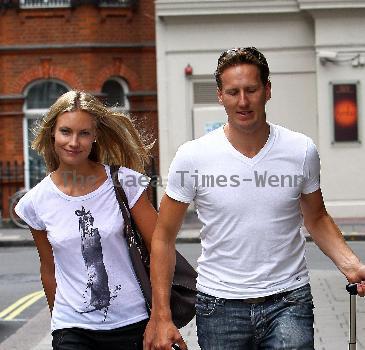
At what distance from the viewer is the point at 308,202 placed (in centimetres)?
452

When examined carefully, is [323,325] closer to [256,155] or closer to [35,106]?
[256,155]

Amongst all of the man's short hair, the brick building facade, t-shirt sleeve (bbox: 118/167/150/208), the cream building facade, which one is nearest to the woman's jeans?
t-shirt sleeve (bbox: 118/167/150/208)

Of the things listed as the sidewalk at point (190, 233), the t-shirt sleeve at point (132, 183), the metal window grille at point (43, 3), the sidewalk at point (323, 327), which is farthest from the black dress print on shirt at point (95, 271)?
the metal window grille at point (43, 3)

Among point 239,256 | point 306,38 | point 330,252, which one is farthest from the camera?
point 306,38

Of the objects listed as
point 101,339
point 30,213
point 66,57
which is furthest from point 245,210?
point 66,57

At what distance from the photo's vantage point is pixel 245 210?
4.30m

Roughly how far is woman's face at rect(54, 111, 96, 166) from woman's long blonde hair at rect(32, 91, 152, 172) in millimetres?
31

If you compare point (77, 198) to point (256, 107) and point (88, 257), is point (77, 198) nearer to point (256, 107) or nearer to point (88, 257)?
point (88, 257)

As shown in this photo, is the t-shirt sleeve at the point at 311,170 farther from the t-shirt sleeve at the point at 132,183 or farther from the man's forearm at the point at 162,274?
the t-shirt sleeve at the point at 132,183

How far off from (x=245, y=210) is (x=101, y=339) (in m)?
0.83

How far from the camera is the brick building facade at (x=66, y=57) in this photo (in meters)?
25.3

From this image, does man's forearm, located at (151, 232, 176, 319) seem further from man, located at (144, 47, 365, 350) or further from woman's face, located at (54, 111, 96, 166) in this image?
woman's face, located at (54, 111, 96, 166)

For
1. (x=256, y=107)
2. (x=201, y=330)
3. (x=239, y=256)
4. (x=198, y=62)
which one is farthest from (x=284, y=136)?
(x=198, y=62)

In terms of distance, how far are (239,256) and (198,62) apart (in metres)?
20.2
